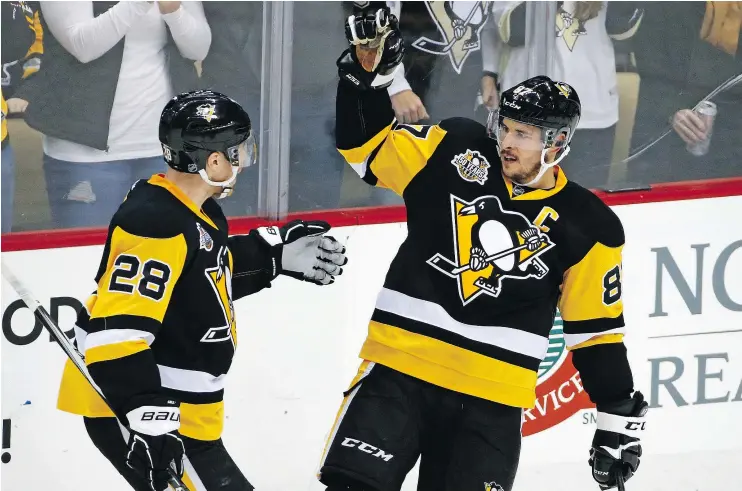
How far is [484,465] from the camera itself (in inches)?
107

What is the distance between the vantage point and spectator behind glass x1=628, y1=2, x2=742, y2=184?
4.06m

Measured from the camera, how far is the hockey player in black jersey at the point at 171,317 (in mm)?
2494

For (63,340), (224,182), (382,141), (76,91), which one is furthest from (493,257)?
(76,91)

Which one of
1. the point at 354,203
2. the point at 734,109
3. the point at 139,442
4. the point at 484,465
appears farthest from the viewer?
the point at 734,109

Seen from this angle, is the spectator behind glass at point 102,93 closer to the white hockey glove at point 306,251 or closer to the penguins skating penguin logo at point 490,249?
the white hockey glove at point 306,251

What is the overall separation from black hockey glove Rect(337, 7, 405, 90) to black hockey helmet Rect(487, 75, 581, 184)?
259 millimetres

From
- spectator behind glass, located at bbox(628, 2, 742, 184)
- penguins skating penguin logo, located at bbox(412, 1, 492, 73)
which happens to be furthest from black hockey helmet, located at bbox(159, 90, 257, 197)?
spectator behind glass, located at bbox(628, 2, 742, 184)

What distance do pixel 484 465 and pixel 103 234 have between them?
4.26 ft

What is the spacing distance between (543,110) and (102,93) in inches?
50.8

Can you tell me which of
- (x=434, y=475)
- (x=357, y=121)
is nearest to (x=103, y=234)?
(x=357, y=121)

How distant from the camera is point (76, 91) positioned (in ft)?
11.2

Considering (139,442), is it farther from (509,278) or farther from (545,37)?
(545,37)

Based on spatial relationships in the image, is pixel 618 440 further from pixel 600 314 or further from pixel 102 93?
pixel 102 93

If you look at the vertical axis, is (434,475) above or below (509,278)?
below
